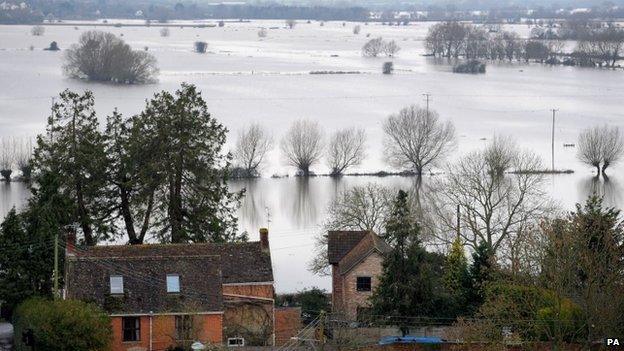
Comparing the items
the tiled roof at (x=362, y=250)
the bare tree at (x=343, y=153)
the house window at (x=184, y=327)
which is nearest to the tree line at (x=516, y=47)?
the bare tree at (x=343, y=153)

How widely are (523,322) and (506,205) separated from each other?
9.62 meters

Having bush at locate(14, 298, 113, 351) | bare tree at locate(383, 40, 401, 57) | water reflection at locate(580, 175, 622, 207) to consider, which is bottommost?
water reflection at locate(580, 175, 622, 207)

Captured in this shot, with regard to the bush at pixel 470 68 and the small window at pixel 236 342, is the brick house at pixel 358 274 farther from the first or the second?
the bush at pixel 470 68

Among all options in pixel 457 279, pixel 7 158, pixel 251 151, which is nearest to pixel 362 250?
pixel 457 279

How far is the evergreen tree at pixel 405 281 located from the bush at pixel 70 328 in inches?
132

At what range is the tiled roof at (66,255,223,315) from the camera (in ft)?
47.2

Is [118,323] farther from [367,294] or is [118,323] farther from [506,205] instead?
[506,205]

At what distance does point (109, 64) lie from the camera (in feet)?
194

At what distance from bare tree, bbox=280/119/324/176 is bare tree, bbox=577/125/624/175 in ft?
24.0

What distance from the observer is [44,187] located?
16.9 meters

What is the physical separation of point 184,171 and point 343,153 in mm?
16233

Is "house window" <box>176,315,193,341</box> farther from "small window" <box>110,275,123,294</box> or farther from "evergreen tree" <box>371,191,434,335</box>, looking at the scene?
"evergreen tree" <box>371,191,434,335</box>

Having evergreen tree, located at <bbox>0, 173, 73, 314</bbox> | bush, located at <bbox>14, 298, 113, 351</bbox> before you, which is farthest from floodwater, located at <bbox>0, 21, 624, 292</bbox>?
bush, located at <bbox>14, 298, 113, 351</bbox>

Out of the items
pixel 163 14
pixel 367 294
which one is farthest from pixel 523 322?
pixel 163 14
